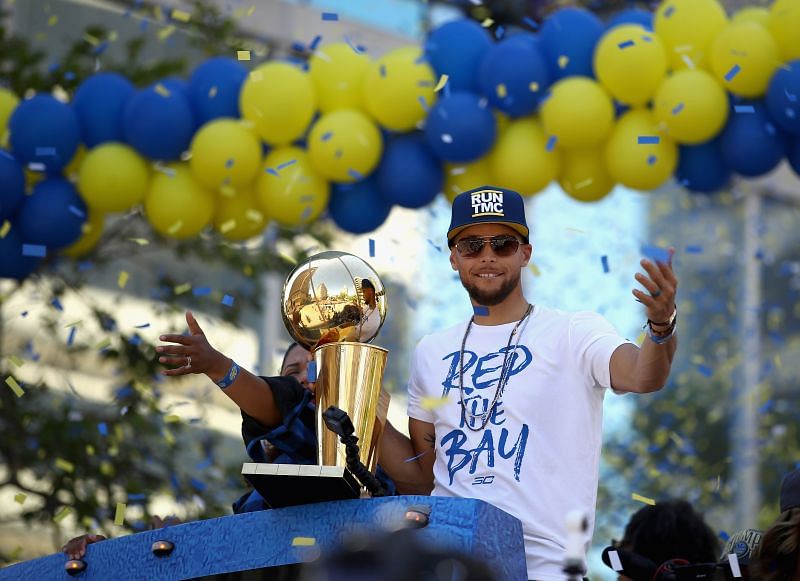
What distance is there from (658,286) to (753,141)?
7.60ft

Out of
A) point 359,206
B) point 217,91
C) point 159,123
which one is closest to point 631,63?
point 359,206

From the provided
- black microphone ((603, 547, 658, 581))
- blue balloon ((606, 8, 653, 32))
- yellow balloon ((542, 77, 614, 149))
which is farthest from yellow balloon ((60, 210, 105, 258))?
black microphone ((603, 547, 658, 581))

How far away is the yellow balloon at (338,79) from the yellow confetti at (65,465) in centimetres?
234

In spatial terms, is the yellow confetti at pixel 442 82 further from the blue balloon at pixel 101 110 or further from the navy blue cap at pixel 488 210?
the navy blue cap at pixel 488 210

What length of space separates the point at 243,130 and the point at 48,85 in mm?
1895

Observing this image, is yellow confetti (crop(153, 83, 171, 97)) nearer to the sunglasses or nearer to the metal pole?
the sunglasses

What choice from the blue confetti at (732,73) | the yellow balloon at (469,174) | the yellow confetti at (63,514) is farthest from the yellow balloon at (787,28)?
the yellow confetti at (63,514)

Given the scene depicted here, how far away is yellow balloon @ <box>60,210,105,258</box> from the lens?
20.0ft

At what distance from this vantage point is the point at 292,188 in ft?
19.0

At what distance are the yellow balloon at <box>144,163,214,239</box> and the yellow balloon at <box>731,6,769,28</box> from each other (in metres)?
2.35

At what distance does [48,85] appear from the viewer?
7211 mm

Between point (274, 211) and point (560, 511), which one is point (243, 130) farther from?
point (560, 511)

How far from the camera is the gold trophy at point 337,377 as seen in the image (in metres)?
3.08

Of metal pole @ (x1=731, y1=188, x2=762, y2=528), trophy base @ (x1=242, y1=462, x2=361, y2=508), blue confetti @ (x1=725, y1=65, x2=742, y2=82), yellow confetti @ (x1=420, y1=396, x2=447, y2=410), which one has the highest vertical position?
blue confetti @ (x1=725, y1=65, x2=742, y2=82)
